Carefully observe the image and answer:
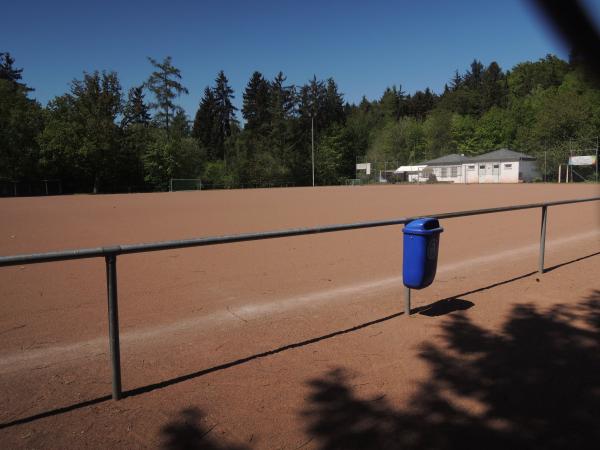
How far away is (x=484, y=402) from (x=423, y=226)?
1.98 metres

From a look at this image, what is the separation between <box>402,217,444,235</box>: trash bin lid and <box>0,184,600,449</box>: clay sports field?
39.1 inches

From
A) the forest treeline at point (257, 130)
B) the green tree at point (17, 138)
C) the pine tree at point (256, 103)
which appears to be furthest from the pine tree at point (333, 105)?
the green tree at point (17, 138)

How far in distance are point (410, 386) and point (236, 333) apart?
6.41 ft

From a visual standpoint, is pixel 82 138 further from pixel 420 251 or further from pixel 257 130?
pixel 420 251

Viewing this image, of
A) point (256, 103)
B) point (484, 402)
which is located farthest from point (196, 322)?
point (256, 103)

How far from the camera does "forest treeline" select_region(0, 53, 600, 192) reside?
4709cm

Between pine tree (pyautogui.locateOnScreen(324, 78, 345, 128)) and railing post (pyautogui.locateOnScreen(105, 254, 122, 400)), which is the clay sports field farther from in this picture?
pine tree (pyautogui.locateOnScreen(324, 78, 345, 128))

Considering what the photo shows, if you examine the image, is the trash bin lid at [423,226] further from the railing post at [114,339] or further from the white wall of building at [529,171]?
the white wall of building at [529,171]

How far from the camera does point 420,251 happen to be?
15.6 ft

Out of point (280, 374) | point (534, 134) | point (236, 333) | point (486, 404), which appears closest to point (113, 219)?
point (236, 333)

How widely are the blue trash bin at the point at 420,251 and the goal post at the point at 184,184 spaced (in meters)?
50.0

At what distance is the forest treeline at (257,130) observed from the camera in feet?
155

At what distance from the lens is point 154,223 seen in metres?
→ 15.1

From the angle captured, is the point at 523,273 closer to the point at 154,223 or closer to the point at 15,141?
the point at 154,223
